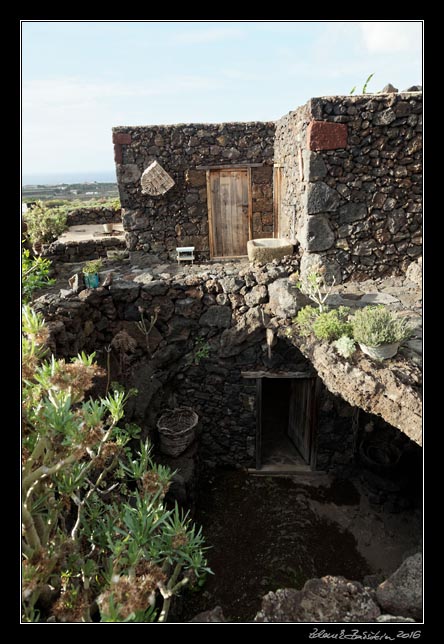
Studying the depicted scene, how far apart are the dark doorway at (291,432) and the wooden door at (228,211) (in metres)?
3.56

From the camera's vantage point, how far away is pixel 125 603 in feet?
7.90

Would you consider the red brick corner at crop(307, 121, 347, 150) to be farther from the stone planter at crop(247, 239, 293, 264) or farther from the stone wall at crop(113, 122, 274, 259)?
the stone wall at crop(113, 122, 274, 259)

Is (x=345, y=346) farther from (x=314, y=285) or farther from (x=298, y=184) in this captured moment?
(x=298, y=184)

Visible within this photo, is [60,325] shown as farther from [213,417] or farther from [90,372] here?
[213,417]

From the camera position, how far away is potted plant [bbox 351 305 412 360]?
4.37 meters

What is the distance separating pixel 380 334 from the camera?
4355mm

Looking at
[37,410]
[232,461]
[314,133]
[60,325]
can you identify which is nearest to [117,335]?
[60,325]

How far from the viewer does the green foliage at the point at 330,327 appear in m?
4.92

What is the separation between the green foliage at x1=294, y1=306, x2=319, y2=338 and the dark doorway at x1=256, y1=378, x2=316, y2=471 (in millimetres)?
1719

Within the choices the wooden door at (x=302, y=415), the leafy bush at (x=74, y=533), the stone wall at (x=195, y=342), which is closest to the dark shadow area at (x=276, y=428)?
the wooden door at (x=302, y=415)

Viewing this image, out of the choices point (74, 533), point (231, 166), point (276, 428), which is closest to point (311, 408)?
point (276, 428)

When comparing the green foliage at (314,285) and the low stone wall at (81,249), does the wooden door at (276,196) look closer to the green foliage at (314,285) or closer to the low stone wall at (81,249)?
the green foliage at (314,285)

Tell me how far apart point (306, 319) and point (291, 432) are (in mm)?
3607

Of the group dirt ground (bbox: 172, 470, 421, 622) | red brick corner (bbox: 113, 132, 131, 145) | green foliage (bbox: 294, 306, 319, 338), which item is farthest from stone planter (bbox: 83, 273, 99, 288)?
dirt ground (bbox: 172, 470, 421, 622)
